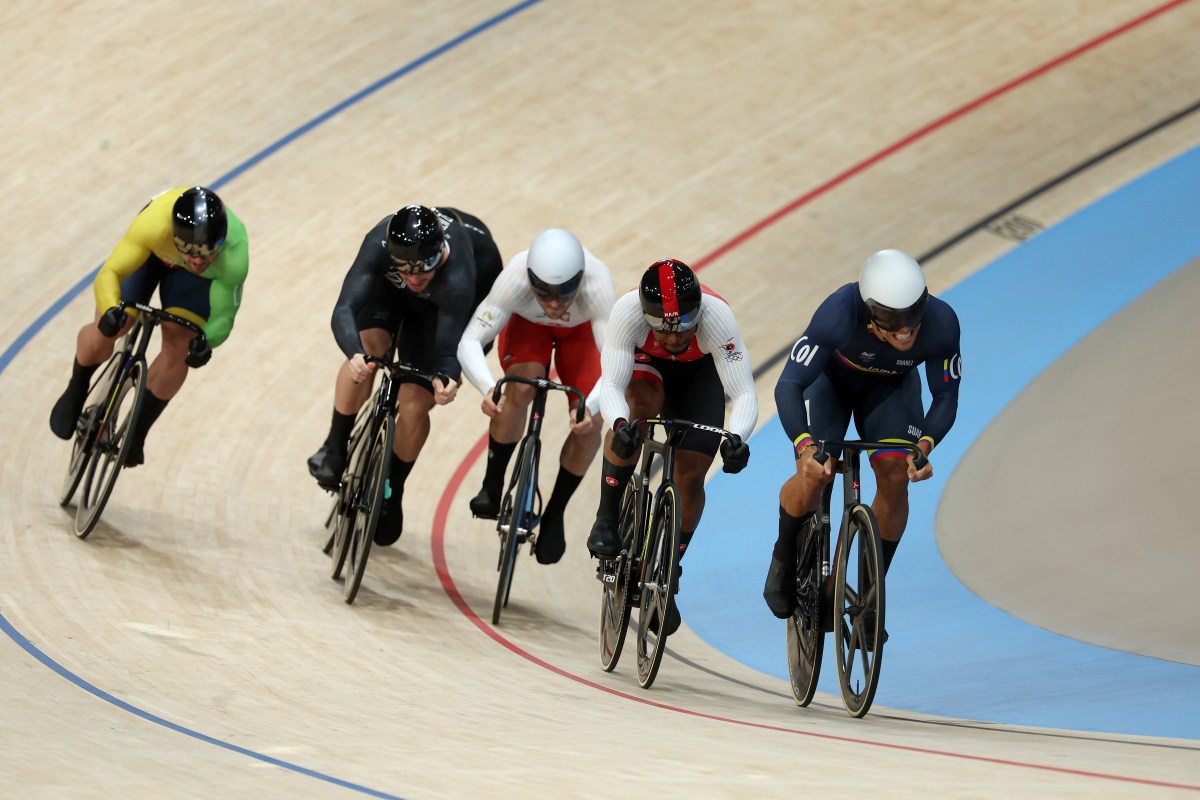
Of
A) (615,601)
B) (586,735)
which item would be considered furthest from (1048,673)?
(586,735)

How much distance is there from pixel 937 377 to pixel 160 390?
2499 mm

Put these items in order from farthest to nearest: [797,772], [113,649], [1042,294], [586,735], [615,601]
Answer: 1. [1042,294]
2. [615,601]
3. [113,649]
4. [586,735]
5. [797,772]

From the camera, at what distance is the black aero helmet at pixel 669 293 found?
12.8 ft

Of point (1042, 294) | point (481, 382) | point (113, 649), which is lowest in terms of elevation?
point (113, 649)

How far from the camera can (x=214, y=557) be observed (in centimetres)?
471

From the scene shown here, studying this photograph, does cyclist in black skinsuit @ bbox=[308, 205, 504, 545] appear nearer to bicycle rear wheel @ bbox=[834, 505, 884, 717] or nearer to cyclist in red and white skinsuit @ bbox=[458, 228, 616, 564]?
cyclist in red and white skinsuit @ bbox=[458, 228, 616, 564]

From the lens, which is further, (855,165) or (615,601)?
(855,165)

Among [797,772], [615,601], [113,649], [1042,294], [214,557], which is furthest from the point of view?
[1042,294]

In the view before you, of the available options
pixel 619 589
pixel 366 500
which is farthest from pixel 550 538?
pixel 366 500

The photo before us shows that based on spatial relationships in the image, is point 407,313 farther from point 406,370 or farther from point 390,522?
point 390,522

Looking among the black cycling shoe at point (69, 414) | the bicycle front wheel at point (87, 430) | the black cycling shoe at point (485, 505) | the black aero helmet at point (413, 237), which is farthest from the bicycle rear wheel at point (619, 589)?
the black cycling shoe at point (69, 414)

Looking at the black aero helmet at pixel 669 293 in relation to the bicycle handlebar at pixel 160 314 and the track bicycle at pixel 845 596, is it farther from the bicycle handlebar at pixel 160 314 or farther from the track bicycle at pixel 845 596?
the bicycle handlebar at pixel 160 314

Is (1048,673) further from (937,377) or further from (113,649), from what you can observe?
(113,649)

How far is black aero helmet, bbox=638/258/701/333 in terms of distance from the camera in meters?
3.91
